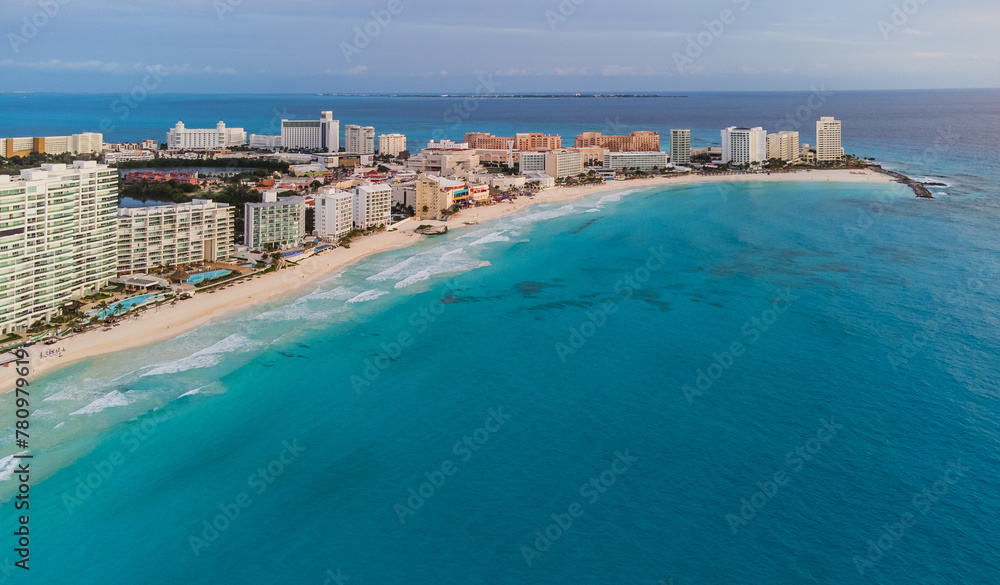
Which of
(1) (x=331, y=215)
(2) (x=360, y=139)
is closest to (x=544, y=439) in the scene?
(1) (x=331, y=215)

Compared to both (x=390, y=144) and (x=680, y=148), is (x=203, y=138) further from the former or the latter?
(x=680, y=148)

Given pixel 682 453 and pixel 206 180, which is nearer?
pixel 682 453

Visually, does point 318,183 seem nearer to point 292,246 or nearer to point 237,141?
point 292,246

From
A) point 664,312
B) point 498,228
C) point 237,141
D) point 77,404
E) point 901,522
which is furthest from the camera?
point 237,141

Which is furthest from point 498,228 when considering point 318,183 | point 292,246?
point 318,183

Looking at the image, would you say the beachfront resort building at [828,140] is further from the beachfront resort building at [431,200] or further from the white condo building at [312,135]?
the white condo building at [312,135]

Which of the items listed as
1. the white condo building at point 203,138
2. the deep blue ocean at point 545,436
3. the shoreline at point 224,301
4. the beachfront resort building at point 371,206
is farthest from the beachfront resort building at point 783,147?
the white condo building at point 203,138

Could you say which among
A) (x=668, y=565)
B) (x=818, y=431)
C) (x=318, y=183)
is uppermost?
(x=318, y=183)
